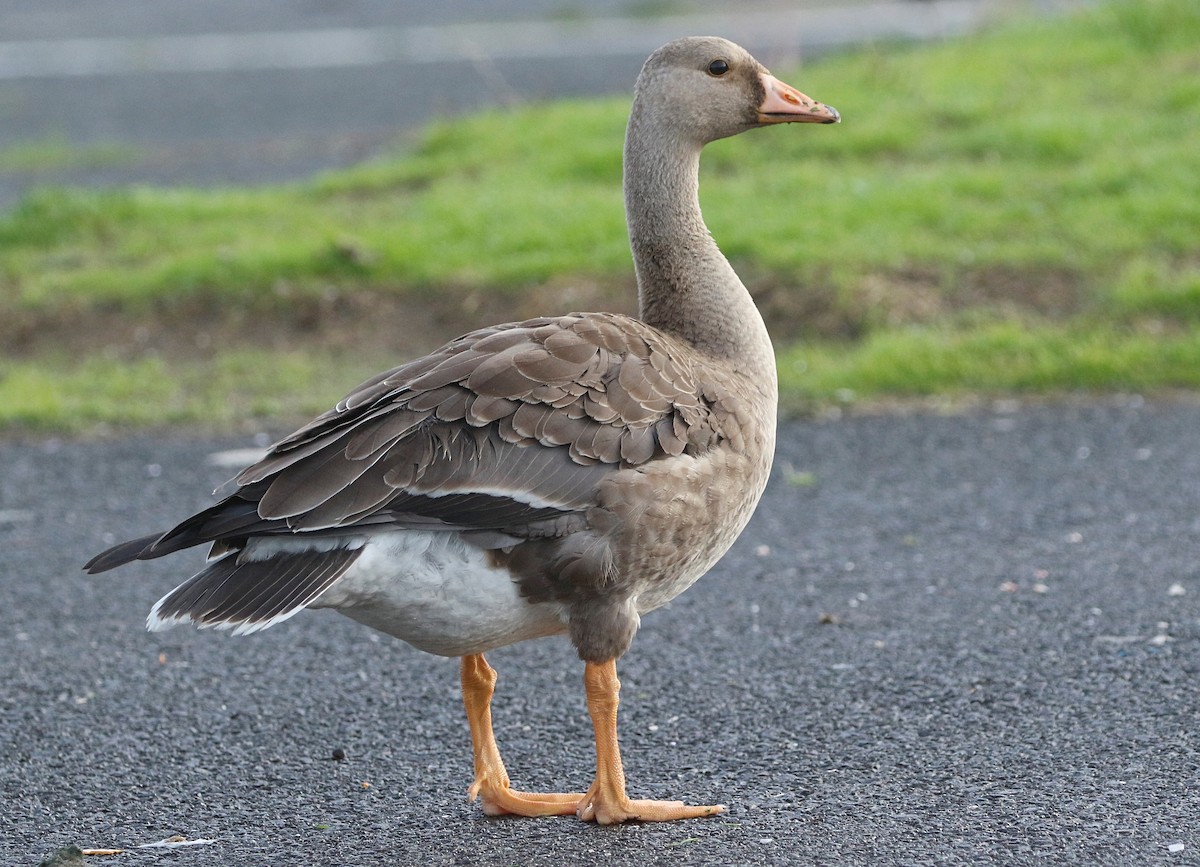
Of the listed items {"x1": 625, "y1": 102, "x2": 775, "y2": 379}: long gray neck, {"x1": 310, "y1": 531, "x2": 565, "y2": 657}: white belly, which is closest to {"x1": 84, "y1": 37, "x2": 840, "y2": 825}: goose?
{"x1": 310, "y1": 531, "x2": 565, "y2": 657}: white belly

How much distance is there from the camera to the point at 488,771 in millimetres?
4121

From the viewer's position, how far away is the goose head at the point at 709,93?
451 centimetres

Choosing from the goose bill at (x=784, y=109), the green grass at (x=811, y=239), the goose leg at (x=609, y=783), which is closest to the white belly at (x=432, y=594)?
the goose leg at (x=609, y=783)

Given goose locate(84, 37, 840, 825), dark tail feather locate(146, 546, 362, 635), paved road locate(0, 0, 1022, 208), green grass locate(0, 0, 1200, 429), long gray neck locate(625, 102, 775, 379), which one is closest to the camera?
dark tail feather locate(146, 546, 362, 635)

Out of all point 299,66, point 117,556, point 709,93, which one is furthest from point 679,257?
point 299,66

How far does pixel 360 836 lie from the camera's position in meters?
3.95

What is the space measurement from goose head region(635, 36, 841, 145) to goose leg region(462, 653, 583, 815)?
1.73 metres

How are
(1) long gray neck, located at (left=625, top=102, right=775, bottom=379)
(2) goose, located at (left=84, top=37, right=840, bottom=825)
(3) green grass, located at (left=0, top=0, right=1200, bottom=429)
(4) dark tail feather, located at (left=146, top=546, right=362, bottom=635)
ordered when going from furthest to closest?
(3) green grass, located at (left=0, top=0, right=1200, bottom=429), (1) long gray neck, located at (left=625, top=102, right=775, bottom=379), (2) goose, located at (left=84, top=37, right=840, bottom=825), (4) dark tail feather, located at (left=146, top=546, right=362, bottom=635)

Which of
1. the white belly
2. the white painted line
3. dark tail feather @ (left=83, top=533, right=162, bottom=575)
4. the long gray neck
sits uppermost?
the long gray neck

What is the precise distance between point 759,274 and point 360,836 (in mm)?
5195

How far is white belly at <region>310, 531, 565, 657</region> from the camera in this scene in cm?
371

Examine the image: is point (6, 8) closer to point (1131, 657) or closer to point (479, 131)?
point (479, 131)

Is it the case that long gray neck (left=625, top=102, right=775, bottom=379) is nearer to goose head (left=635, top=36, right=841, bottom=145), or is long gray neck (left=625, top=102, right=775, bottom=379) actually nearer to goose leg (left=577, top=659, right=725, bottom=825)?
goose head (left=635, top=36, right=841, bottom=145)

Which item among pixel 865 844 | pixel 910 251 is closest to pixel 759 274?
pixel 910 251
